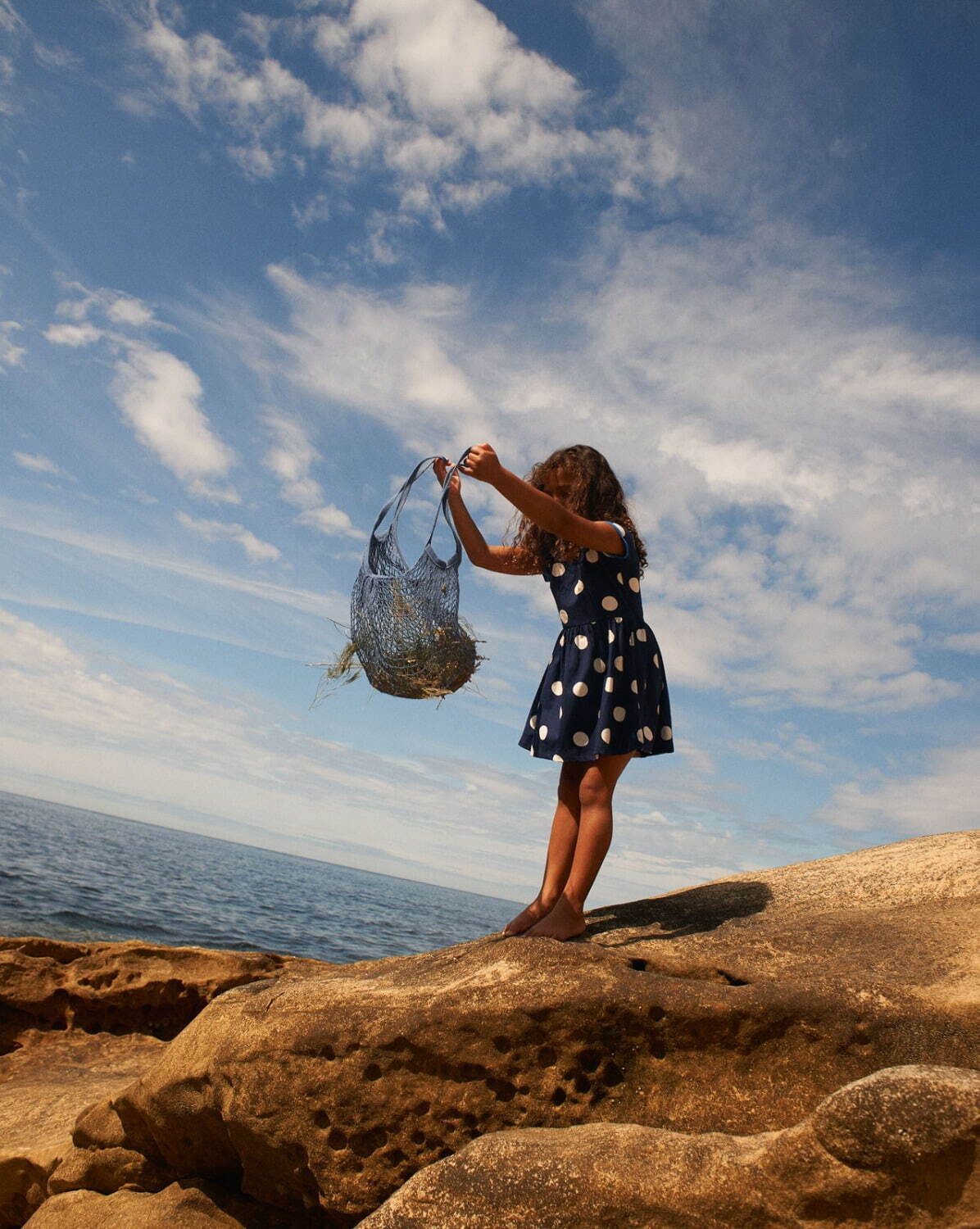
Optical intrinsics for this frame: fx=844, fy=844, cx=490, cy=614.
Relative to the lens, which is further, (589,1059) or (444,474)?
(444,474)

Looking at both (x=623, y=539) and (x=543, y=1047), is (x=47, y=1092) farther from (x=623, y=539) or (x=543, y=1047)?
(x=623, y=539)

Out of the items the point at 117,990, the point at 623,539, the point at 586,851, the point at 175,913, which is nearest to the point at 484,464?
the point at 623,539

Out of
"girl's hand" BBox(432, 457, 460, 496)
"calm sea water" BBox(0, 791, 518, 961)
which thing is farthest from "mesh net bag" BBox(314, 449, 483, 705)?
"calm sea water" BBox(0, 791, 518, 961)

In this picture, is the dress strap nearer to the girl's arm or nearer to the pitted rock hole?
the girl's arm

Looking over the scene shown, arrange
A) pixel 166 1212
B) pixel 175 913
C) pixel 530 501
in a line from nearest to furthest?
pixel 166 1212
pixel 530 501
pixel 175 913

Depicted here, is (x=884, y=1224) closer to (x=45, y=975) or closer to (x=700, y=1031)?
(x=700, y=1031)

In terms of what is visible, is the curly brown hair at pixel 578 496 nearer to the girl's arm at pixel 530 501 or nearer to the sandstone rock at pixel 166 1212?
the girl's arm at pixel 530 501

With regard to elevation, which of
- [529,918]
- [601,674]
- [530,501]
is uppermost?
[530,501]

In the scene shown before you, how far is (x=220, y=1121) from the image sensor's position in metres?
3.13

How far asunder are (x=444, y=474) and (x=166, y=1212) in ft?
10.4

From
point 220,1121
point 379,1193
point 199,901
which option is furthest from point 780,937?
point 199,901

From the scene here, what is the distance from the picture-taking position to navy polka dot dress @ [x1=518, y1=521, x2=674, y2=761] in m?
3.45

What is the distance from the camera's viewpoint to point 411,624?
413cm

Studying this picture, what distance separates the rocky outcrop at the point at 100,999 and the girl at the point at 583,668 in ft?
7.90
